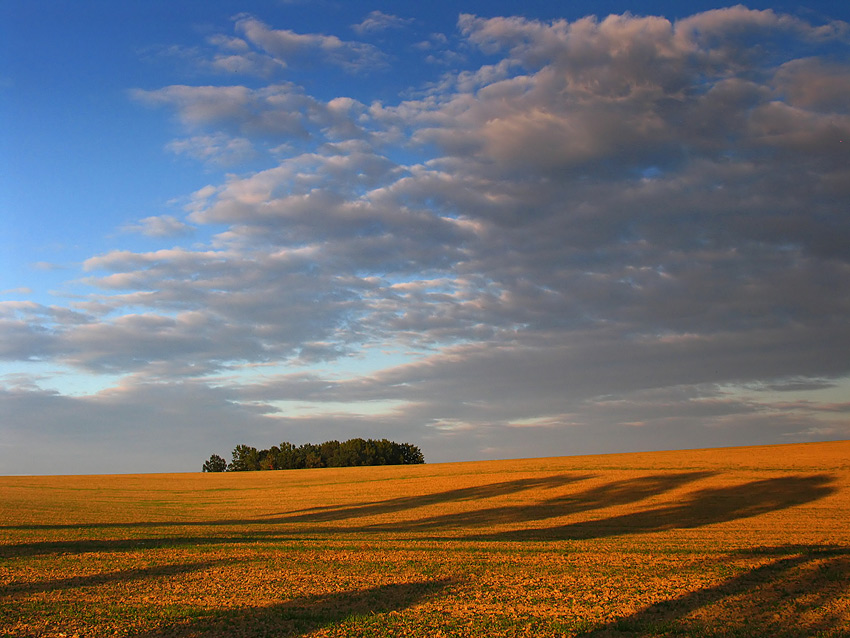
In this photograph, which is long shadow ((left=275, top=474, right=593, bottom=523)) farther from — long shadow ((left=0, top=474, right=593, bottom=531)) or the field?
the field

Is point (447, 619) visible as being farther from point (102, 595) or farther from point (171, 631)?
point (102, 595)

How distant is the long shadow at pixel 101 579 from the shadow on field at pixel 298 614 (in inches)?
187

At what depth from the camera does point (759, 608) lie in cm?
1323

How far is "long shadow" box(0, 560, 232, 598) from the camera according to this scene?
50.9 feet

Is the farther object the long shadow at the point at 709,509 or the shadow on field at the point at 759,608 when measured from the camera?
the long shadow at the point at 709,509

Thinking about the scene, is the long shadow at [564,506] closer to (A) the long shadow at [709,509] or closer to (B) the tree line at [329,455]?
(A) the long shadow at [709,509]

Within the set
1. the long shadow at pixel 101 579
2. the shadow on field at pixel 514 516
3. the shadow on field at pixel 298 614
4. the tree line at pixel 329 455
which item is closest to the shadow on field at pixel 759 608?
the shadow on field at pixel 298 614

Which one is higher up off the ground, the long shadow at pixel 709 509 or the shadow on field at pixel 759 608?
the shadow on field at pixel 759 608

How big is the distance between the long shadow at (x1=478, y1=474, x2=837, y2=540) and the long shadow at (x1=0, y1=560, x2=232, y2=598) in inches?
527

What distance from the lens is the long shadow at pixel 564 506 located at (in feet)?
111

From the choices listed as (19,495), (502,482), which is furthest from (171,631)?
(19,495)

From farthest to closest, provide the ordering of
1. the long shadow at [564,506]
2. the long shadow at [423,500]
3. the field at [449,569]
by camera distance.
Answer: the long shadow at [423,500], the long shadow at [564,506], the field at [449,569]

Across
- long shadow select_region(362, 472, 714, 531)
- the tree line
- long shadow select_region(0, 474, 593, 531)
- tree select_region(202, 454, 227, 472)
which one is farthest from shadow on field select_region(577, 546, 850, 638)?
tree select_region(202, 454, 227, 472)

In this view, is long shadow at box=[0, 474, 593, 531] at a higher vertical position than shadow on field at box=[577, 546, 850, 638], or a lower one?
lower
